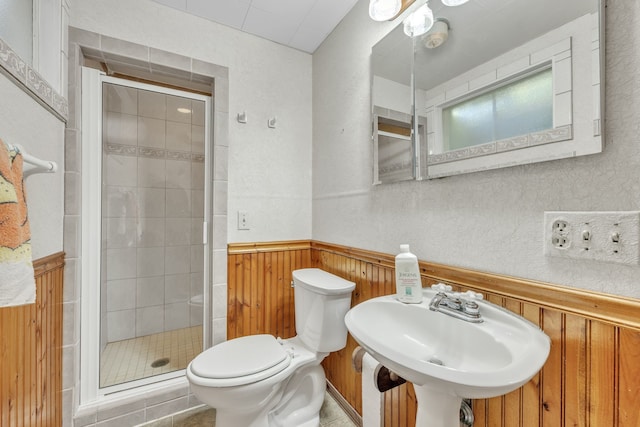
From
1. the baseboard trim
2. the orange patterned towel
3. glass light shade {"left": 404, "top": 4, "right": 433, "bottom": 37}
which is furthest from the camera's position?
the baseboard trim

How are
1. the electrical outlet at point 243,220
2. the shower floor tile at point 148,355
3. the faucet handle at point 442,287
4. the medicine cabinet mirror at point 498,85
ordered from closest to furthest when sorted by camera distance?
the medicine cabinet mirror at point 498,85
the faucet handle at point 442,287
the shower floor tile at point 148,355
the electrical outlet at point 243,220

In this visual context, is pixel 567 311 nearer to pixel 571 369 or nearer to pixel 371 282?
pixel 571 369

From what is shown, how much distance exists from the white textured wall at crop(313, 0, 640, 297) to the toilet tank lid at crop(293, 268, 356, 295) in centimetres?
22

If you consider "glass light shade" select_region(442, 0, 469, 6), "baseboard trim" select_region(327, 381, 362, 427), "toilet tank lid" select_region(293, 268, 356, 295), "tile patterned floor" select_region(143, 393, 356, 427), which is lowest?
"tile patterned floor" select_region(143, 393, 356, 427)

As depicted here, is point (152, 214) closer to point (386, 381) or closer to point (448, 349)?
point (386, 381)

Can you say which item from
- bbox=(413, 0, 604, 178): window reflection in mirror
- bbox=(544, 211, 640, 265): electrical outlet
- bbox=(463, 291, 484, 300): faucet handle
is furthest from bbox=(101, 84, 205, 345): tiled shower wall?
bbox=(544, 211, 640, 265): electrical outlet

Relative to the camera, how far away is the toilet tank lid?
131cm

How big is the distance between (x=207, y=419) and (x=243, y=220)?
1132mm

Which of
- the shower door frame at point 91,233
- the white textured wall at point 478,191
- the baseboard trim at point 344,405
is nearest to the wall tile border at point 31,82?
the shower door frame at point 91,233

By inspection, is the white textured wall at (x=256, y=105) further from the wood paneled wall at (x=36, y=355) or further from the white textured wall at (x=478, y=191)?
the wood paneled wall at (x=36, y=355)

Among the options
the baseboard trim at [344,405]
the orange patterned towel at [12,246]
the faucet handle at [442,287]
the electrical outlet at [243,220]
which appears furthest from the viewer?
the electrical outlet at [243,220]

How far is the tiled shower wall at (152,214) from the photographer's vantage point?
163 centimetres

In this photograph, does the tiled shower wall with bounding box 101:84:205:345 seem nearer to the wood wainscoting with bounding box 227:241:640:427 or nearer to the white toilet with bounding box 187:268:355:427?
the white toilet with bounding box 187:268:355:427

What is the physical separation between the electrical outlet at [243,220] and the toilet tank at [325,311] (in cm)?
52
